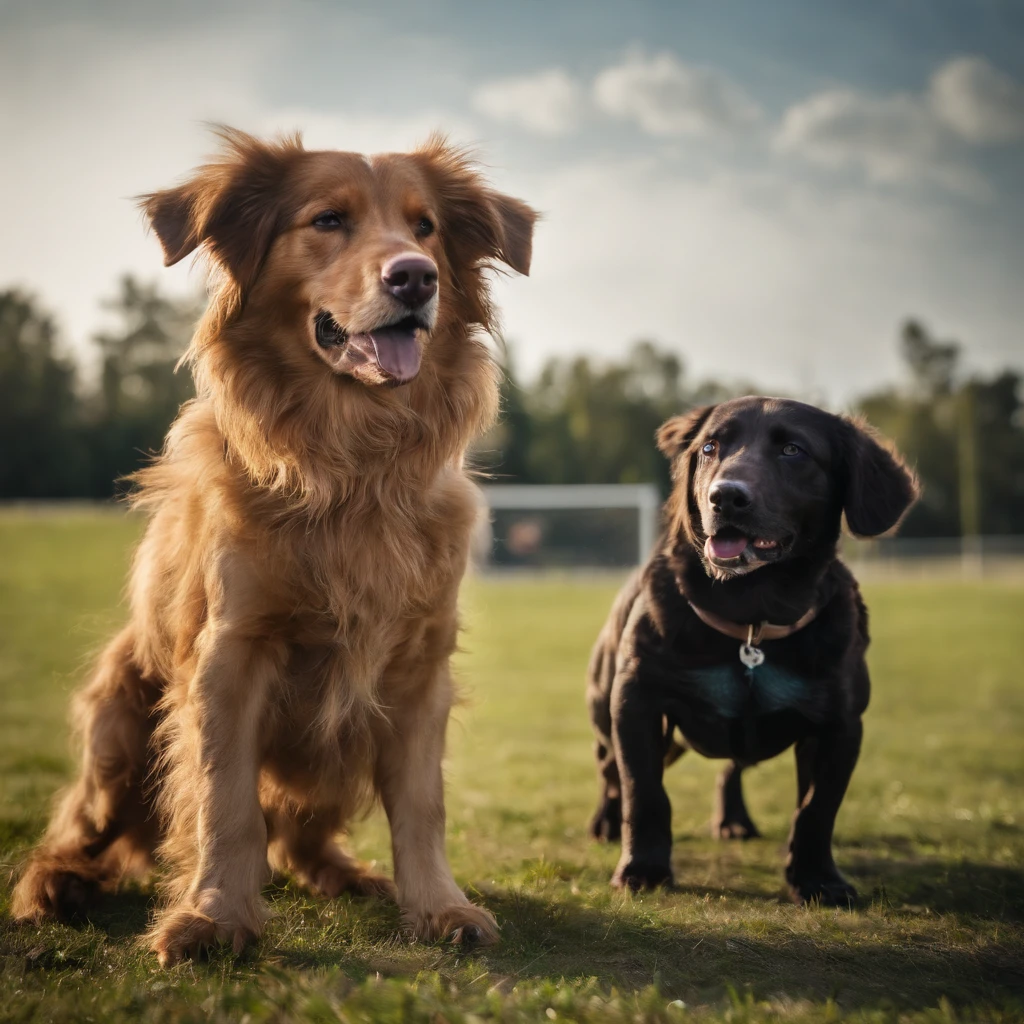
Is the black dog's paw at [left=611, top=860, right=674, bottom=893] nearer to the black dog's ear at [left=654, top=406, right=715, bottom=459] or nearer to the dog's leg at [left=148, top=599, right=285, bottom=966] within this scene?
the dog's leg at [left=148, top=599, right=285, bottom=966]

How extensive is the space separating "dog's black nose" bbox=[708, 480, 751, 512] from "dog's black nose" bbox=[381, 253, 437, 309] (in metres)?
1.21

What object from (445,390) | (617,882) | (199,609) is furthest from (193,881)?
(445,390)

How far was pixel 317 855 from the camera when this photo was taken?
3982 millimetres

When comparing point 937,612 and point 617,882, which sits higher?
point 617,882

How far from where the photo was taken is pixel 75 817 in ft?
12.8

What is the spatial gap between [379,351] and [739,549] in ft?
4.67

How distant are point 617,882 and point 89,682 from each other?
2.12m

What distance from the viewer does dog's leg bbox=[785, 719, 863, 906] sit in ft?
12.5

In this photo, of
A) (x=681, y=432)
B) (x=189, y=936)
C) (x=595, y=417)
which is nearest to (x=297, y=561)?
(x=189, y=936)

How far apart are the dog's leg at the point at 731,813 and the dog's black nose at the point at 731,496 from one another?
1.74 metres

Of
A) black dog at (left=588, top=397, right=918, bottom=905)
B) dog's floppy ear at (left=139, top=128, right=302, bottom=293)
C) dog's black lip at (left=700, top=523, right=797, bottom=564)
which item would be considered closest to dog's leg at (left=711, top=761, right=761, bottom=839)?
black dog at (left=588, top=397, right=918, bottom=905)

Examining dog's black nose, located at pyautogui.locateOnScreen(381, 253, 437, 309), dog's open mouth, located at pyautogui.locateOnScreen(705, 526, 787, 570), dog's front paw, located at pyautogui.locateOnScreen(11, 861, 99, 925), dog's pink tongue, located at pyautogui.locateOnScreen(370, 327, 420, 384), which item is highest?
dog's black nose, located at pyautogui.locateOnScreen(381, 253, 437, 309)

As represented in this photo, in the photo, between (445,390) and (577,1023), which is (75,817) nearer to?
(445,390)

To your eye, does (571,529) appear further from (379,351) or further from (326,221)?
(379,351)
